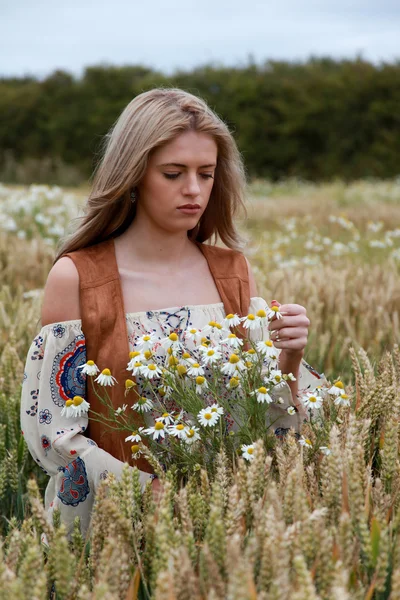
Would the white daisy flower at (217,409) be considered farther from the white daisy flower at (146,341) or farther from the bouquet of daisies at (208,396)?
the white daisy flower at (146,341)

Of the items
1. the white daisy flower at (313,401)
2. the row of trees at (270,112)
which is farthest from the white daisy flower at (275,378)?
the row of trees at (270,112)

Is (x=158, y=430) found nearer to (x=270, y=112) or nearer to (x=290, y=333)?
(x=290, y=333)

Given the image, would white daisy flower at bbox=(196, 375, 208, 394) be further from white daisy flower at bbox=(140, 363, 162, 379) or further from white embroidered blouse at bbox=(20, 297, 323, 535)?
white embroidered blouse at bbox=(20, 297, 323, 535)

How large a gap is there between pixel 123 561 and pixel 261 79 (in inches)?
899

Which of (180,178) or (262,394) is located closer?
(262,394)

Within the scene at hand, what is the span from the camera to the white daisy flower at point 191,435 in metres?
1.78

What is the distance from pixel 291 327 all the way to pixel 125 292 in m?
0.60

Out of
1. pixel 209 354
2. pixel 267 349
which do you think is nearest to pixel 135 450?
pixel 209 354

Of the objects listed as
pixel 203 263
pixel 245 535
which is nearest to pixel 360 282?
pixel 203 263

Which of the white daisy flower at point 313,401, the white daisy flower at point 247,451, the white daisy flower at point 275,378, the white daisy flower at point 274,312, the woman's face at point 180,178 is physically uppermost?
the woman's face at point 180,178

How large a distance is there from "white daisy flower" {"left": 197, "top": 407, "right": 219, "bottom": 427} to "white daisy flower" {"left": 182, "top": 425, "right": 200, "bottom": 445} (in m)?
0.03

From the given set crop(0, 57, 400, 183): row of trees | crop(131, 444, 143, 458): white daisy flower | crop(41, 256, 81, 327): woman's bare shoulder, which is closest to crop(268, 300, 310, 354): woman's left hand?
crop(131, 444, 143, 458): white daisy flower

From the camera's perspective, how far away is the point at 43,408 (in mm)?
2186

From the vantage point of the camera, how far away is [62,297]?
2248 millimetres
